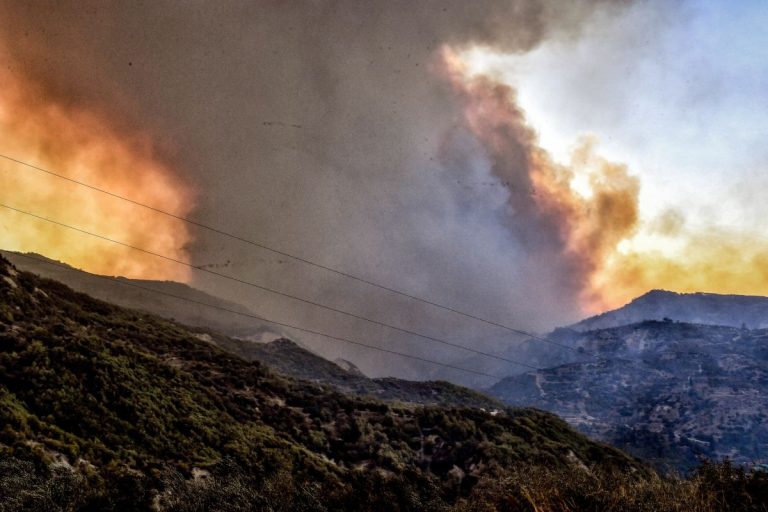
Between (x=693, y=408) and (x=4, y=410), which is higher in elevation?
(x=693, y=408)

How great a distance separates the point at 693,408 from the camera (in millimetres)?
155375

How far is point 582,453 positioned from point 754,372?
700ft

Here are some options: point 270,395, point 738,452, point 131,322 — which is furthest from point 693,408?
point 131,322

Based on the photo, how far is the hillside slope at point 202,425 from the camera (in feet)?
60.4

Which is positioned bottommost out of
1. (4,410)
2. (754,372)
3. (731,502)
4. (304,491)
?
(304,491)

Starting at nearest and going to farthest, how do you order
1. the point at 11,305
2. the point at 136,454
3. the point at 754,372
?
1. the point at 136,454
2. the point at 11,305
3. the point at 754,372

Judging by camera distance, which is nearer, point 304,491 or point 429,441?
point 304,491

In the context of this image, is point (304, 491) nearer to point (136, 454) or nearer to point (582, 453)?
point (136, 454)

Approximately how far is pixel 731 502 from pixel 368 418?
32.9m

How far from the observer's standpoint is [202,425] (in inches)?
1014

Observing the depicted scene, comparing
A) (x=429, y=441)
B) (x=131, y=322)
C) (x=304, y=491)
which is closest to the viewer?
(x=304, y=491)

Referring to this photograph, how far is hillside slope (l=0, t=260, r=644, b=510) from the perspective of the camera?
18.4m

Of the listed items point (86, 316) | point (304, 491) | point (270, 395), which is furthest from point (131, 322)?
point (304, 491)

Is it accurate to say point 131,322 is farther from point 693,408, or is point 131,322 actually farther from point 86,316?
point 693,408
